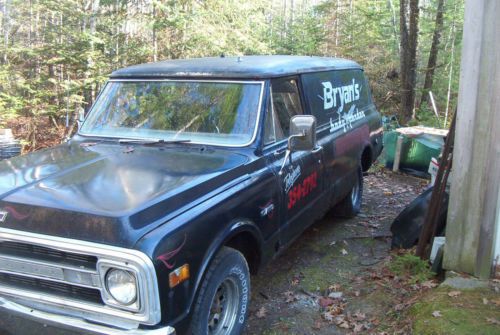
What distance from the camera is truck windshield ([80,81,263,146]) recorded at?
382 centimetres

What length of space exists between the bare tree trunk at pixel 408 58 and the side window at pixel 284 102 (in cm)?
945

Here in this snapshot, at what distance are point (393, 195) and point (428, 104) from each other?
30.4ft

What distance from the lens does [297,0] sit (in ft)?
142

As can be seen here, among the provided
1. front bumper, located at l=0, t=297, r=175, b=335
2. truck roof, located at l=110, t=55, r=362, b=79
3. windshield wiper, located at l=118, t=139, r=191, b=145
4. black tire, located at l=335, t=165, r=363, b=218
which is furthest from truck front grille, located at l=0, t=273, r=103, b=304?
black tire, located at l=335, t=165, r=363, b=218

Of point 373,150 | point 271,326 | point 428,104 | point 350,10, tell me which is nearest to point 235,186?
point 271,326

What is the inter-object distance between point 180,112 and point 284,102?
101cm

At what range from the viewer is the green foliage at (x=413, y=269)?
4223 mm

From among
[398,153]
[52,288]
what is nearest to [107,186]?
[52,288]

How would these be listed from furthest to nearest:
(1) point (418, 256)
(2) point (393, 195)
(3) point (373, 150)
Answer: (2) point (393, 195), (3) point (373, 150), (1) point (418, 256)

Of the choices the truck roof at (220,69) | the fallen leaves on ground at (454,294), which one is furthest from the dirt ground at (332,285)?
the truck roof at (220,69)

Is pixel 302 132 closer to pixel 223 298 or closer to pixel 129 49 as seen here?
pixel 223 298

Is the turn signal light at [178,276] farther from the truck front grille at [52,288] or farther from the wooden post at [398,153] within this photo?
the wooden post at [398,153]

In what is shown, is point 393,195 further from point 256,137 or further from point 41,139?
point 41,139

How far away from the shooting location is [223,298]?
10.5 ft
